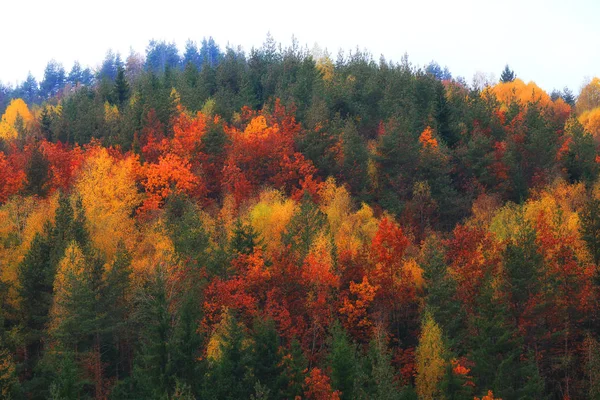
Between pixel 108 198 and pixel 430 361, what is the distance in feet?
114

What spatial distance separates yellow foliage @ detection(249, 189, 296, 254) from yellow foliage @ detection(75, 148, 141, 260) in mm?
10793

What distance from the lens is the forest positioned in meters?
40.5

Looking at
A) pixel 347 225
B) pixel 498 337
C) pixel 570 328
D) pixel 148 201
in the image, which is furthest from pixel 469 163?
pixel 148 201

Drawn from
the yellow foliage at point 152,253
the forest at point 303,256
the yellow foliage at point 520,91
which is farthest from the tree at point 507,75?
the yellow foliage at point 152,253

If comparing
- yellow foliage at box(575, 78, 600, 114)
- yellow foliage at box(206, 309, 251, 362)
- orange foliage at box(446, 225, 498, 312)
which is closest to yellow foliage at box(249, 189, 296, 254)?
yellow foliage at box(206, 309, 251, 362)

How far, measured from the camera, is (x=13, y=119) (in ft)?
385

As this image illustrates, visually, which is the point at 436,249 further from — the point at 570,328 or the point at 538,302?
the point at 570,328

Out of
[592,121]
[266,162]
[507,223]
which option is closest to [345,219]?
[507,223]

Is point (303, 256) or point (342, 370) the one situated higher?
point (303, 256)

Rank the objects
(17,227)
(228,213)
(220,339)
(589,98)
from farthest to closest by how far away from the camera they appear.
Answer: (589,98) < (228,213) < (17,227) < (220,339)

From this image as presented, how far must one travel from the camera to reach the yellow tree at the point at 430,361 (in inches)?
1672

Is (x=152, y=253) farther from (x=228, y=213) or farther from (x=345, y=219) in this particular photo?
(x=345, y=219)

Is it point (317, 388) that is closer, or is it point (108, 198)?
Result: point (317, 388)

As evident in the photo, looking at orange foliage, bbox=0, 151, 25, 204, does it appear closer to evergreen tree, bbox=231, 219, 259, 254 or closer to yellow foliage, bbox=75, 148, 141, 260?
yellow foliage, bbox=75, 148, 141, 260
